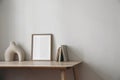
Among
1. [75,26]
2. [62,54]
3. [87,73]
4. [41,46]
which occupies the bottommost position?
A: [87,73]

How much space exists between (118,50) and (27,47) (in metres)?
1.17

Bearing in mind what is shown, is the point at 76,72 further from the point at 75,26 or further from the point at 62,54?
the point at 75,26

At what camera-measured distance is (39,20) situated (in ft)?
9.19

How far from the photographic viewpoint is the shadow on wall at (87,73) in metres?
2.62

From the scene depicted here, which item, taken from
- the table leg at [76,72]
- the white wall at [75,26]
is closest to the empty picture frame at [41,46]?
the white wall at [75,26]

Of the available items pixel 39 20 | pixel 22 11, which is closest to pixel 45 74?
pixel 39 20

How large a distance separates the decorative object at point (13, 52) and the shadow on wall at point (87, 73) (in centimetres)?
79

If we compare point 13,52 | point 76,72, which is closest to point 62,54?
point 76,72

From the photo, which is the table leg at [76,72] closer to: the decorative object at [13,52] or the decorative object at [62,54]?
the decorative object at [62,54]

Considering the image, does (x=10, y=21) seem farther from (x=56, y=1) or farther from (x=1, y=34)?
(x=56, y=1)

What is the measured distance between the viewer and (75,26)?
8.83ft

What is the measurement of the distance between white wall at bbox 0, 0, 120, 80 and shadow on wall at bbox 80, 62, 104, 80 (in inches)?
2.2

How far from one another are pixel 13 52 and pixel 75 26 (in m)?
0.88

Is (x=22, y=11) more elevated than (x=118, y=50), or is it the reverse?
(x=22, y=11)
